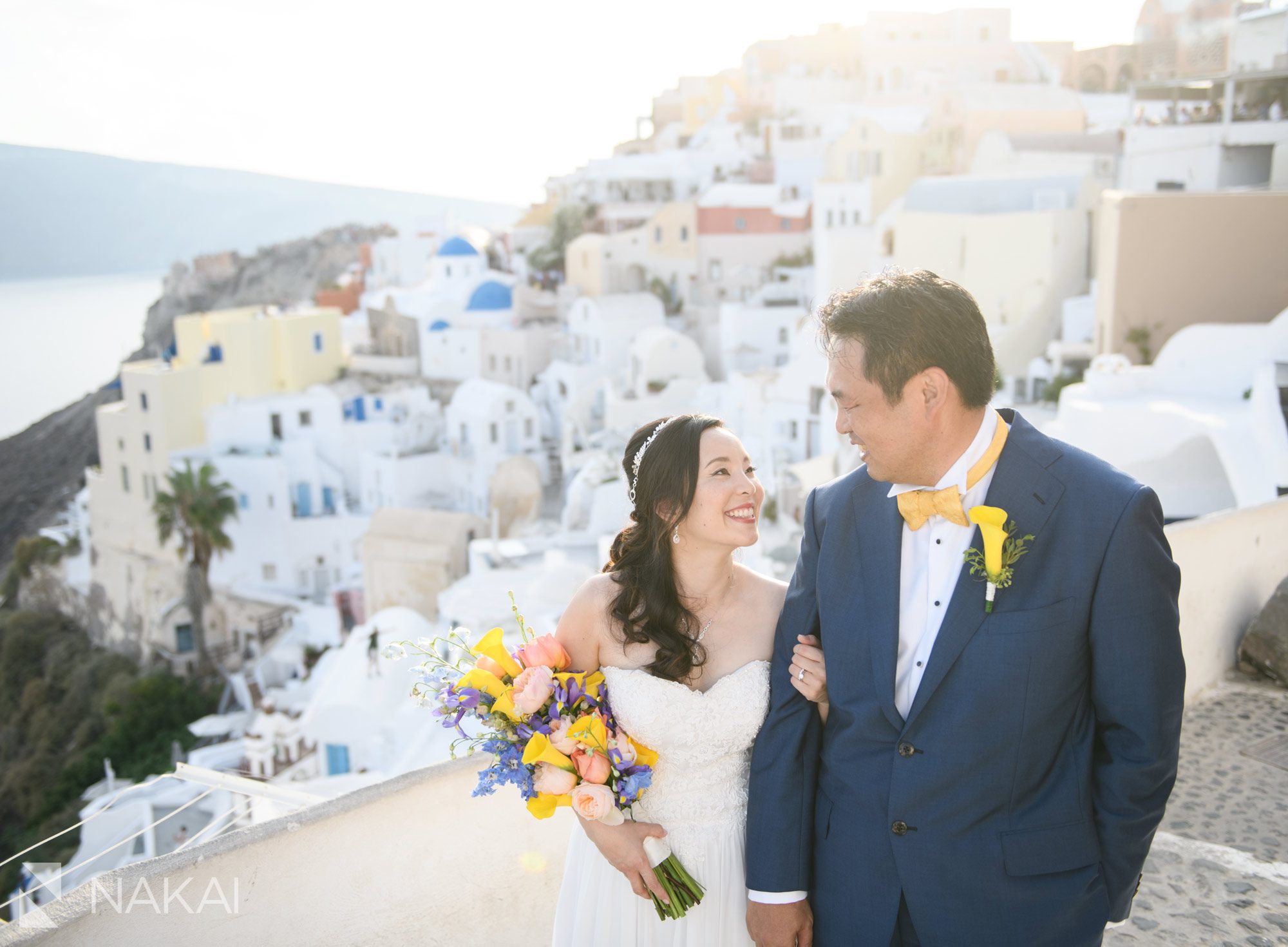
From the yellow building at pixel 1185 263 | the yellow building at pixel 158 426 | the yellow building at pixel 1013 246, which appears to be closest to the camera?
the yellow building at pixel 1185 263

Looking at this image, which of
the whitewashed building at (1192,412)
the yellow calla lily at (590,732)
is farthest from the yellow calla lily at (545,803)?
the whitewashed building at (1192,412)

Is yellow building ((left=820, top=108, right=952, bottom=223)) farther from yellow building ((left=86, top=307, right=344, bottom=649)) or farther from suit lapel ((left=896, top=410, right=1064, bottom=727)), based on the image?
suit lapel ((left=896, top=410, right=1064, bottom=727))

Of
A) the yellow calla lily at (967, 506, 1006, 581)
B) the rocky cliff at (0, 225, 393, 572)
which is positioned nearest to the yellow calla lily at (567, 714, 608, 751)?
the yellow calla lily at (967, 506, 1006, 581)

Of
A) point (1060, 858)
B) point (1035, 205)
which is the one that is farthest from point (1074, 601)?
point (1035, 205)

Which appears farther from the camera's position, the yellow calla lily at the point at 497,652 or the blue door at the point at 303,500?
the blue door at the point at 303,500

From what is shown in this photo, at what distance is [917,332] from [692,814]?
4.31 feet

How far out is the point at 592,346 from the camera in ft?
99.1

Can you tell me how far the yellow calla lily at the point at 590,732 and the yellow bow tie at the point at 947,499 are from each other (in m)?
0.83

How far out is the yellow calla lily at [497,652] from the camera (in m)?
2.45

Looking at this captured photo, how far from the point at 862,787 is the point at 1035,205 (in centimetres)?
1885

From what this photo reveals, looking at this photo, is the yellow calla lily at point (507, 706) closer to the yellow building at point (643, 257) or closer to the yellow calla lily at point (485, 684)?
the yellow calla lily at point (485, 684)

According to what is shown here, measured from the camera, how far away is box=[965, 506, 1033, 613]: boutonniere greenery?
6.64ft

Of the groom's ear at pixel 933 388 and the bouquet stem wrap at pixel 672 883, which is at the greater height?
the groom's ear at pixel 933 388

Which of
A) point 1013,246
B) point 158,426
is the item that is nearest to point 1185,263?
point 1013,246
